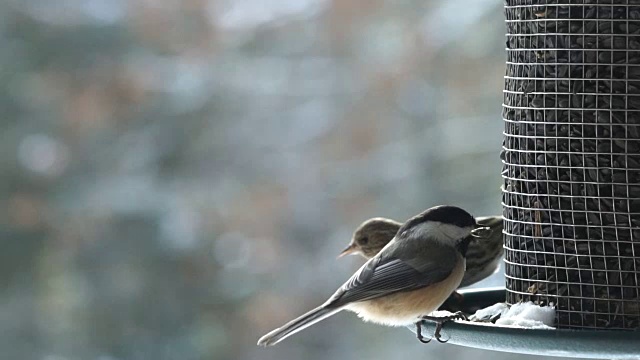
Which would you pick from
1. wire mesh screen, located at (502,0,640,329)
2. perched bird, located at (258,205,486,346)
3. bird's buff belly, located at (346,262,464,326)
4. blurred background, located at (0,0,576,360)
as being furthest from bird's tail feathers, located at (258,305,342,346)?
blurred background, located at (0,0,576,360)

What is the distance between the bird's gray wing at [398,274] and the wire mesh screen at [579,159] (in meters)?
0.37

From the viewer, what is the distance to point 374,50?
745 cm

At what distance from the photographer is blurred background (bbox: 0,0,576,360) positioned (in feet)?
23.1

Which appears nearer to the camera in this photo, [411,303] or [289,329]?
[289,329]

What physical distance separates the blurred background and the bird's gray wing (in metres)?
3.50

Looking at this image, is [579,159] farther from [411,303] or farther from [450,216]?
[411,303]

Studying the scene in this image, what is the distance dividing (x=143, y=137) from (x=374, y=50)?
1685 millimetres

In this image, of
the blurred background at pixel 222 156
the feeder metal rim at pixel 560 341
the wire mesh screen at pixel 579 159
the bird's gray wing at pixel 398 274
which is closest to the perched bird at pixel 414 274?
the bird's gray wing at pixel 398 274

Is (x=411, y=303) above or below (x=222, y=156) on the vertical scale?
below

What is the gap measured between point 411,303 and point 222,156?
4195mm

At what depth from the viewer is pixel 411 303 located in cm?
336

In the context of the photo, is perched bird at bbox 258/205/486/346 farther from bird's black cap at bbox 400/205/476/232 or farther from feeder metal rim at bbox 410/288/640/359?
feeder metal rim at bbox 410/288/640/359

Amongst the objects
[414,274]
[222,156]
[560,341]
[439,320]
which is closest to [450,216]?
[414,274]

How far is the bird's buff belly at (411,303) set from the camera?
10.9ft
